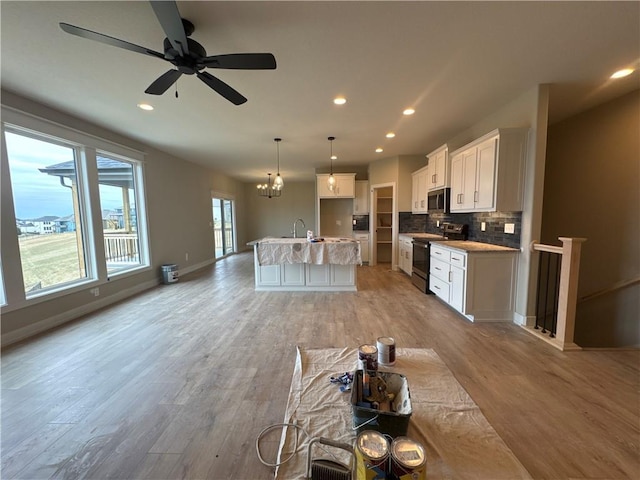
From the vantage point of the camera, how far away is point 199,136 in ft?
14.7

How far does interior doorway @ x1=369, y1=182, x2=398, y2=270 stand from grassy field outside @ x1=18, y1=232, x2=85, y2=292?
574 cm

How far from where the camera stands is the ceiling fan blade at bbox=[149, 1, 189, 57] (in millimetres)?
1362

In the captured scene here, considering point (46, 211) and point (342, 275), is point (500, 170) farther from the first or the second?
point (46, 211)

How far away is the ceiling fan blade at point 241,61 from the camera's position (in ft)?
5.82

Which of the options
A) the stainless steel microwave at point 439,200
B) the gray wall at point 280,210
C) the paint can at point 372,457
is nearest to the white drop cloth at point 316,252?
the stainless steel microwave at point 439,200

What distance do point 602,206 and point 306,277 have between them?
4385 mm

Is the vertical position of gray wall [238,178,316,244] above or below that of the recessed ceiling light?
below

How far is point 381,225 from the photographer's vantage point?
7.17m

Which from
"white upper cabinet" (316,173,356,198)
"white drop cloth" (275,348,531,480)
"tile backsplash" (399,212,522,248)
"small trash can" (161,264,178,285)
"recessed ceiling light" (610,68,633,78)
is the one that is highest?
"recessed ceiling light" (610,68,633,78)

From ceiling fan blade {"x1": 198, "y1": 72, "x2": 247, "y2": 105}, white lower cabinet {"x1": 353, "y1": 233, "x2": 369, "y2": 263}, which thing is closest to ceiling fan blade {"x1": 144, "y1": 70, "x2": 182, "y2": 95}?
ceiling fan blade {"x1": 198, "y1": 72, "x2": 247, "y2": 105}

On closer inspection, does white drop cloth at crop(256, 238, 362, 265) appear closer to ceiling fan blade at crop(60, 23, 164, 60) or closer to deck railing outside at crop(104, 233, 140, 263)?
deck railing outside at crop(104, 233, 140, 263)

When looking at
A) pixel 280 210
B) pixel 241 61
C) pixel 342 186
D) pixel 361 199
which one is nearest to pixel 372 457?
pixel 241 61

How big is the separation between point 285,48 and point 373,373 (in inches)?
102

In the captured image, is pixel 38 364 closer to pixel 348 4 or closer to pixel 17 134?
pixel 17 134
